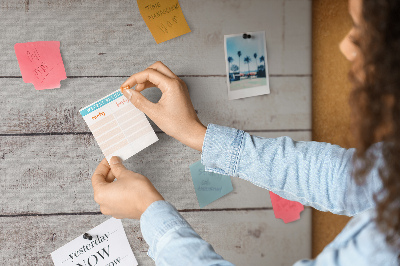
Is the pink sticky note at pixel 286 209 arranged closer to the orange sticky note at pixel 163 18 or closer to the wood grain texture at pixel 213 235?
the wood grain texture at pixel 213 235

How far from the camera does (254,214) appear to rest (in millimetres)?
962

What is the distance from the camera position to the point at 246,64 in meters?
0.92

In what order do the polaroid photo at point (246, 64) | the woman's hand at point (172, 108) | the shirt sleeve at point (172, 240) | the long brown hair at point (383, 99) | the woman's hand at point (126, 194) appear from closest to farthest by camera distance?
the long brown hair at point (383, 99), the shirt sleeve at point (172, 240), the woman's hand at point (126, 194), the woman's hand at point (172, 108), the polaroid photo at point (246, 64)

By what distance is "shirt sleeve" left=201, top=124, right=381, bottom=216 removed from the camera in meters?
0.68

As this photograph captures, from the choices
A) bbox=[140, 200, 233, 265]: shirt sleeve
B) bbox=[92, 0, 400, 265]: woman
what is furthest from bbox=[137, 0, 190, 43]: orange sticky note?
bbox=[140, 200, 233, 265]: shirt sleeve

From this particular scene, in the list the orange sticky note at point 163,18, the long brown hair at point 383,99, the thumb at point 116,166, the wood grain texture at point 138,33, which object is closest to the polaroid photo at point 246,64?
the wood grain texture at point 138,33

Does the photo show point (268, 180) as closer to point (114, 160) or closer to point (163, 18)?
point (114, 160)

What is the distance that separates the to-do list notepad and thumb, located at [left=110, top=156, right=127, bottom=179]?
0.05 feet

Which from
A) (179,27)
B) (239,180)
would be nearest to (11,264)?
(239,180)

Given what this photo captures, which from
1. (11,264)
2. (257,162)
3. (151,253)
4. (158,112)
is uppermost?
(158,112)

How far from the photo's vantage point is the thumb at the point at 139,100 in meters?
0.78

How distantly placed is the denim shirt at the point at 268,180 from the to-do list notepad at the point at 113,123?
21cm

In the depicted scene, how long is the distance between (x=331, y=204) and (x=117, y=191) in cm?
45

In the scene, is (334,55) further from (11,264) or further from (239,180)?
(11,264)
